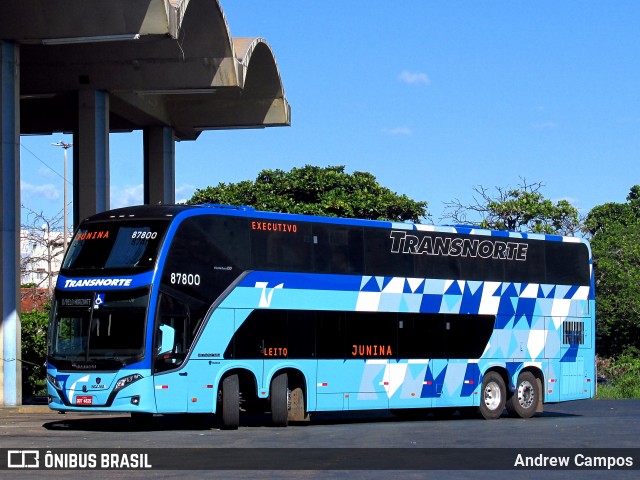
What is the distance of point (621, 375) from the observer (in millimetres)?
48594

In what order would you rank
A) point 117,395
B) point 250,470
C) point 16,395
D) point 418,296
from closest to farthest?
point 250,470, point 117,395, point 418,296, point 16,395

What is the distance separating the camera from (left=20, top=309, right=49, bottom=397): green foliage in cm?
3088

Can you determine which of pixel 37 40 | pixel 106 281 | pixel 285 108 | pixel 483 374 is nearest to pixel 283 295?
pixel 106 281

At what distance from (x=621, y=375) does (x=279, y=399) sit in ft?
96.5

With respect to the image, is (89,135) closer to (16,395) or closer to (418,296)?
(16,395)

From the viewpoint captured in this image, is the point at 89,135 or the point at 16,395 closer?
the point at 16,395

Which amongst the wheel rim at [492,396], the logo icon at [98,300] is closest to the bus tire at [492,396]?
the wheel rim at [492,396]

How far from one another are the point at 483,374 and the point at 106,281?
370 inches

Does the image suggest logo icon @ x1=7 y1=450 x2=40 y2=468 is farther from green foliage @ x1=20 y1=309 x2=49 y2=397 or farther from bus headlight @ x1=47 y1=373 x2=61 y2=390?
green foliage @ x1=20 y1=309 x2=49 y2=397

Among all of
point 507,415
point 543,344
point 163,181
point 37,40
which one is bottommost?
point 507,415

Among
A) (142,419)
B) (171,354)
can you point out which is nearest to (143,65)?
(142,419)

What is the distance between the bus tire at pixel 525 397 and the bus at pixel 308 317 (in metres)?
0.04

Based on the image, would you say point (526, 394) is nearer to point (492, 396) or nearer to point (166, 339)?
point (492, 396)

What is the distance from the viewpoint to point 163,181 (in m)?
38.8
